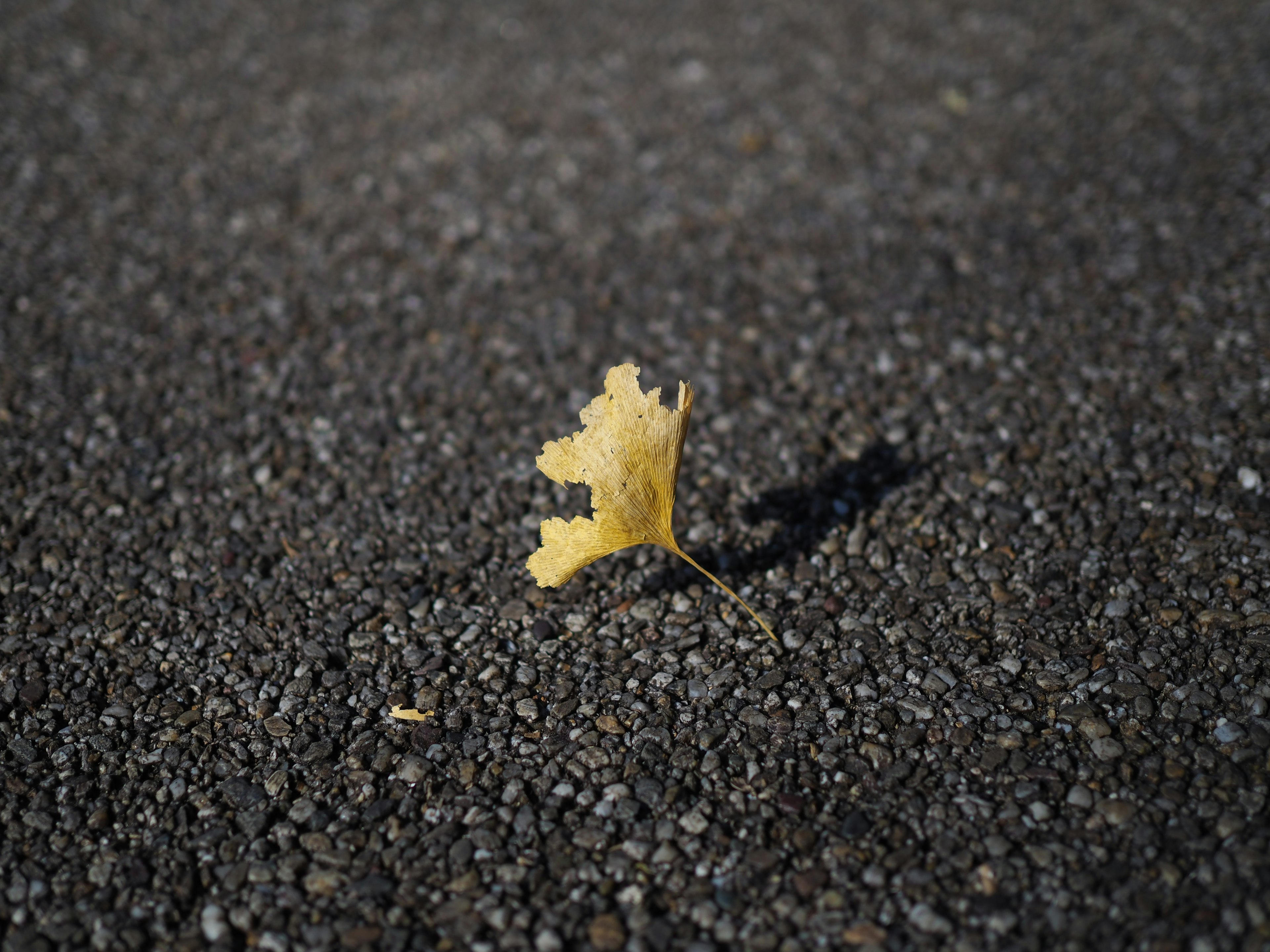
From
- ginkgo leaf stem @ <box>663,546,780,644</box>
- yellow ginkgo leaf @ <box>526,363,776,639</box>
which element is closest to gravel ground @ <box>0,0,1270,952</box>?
ginkgo leaf stem @ <box>663,546,780,644</box>

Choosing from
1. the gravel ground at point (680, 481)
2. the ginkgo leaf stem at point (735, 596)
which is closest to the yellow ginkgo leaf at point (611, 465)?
the ginkgo leaf stem at point (735, 596)

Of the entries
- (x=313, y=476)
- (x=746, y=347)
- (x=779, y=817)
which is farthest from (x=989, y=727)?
(x=313, y=476)

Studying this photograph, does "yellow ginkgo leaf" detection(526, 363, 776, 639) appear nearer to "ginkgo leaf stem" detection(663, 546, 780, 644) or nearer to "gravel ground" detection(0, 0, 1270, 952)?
"ginkgo leaf stem" detection(663, 546, 780, 644)

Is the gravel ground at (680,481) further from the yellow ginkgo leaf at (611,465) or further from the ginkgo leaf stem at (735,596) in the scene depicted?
the yellow ginkgo leaf at (611,465)

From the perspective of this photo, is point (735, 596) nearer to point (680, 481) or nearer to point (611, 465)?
point (611, 465)

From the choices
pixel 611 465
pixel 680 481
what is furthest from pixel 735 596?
pixel 680 481

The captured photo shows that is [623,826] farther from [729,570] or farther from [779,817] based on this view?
[729,570]
